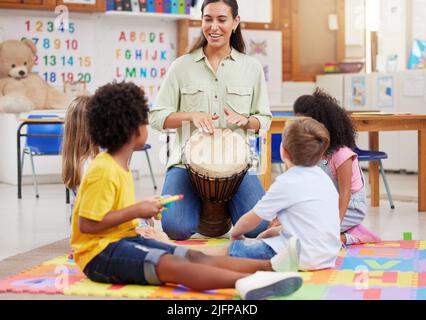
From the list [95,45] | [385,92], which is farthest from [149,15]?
[385,92]

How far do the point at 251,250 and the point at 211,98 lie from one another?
3.51ft

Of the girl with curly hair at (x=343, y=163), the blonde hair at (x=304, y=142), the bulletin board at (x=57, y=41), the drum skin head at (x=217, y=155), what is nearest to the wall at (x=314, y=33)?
the bulletin board at (x=57, y=41)

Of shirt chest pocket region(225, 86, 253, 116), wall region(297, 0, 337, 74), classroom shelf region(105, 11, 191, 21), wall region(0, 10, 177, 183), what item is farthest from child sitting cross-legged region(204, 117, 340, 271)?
wall region(297, 0, 337, 74)

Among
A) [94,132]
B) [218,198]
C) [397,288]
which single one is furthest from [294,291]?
[218,198]

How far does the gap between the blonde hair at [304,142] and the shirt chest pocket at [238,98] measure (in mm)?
871

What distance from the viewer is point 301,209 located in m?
3.00

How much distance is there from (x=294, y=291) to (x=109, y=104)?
88 centimetres

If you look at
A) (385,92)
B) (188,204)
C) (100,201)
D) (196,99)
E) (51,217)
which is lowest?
(51,217)

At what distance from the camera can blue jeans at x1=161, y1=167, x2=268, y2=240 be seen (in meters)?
3.80

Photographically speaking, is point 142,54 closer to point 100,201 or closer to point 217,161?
point 217,161

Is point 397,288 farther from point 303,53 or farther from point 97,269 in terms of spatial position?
point 303,53

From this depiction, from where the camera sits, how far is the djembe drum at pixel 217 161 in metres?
3.65

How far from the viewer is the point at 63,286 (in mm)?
2830

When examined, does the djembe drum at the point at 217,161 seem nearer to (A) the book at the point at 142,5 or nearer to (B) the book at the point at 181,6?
(A) the book at the point at 142,5
